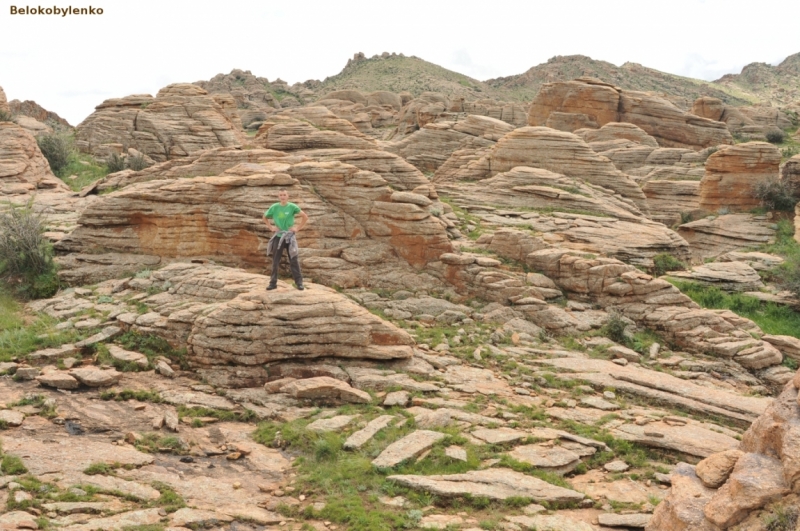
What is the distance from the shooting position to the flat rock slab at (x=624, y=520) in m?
8.01

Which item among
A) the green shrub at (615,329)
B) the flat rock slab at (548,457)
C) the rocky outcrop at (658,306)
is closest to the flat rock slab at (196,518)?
the flat rock slab at (548,457)

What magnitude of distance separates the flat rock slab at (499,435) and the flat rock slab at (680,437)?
6.55 ft

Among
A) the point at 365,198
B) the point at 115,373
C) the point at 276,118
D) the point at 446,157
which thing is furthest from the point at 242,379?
the point at 446,157

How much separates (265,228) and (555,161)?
58.3ft

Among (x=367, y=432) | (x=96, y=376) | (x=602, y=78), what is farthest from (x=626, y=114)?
(x=602, y=78)

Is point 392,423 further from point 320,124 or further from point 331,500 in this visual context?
point 320,124

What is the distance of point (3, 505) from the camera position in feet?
24.2

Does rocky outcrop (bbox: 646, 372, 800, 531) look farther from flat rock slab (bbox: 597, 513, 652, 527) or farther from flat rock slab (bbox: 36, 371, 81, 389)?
flat rock slab (bbox: 36, 371, 81, 389)

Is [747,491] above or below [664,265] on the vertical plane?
below

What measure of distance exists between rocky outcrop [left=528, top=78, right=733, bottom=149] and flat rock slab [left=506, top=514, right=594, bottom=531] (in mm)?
48031

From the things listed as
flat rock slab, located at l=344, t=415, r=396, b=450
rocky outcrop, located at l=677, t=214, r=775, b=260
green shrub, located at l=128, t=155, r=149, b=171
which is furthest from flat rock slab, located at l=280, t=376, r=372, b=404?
green shrub, located at l=128, t=155, r=149, b=171

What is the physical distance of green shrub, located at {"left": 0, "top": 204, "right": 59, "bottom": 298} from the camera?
16.5 metres

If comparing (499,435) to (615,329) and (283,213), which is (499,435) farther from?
(283,213)

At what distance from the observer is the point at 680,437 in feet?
35.5
